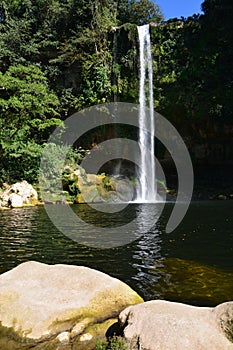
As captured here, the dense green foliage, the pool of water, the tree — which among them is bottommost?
the pool of water

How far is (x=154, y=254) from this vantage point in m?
7.88

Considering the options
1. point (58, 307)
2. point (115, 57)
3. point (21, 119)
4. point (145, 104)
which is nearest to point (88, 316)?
point (58, 307)

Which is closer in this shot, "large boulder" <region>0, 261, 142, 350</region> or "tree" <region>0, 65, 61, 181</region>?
"large boulder" <region>0, 261, 142, 350</region>

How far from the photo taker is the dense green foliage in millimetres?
25828

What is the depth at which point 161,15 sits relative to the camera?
120 ft

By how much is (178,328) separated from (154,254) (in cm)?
464

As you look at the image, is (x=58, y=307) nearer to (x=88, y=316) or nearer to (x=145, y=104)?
(x=88, y=316)

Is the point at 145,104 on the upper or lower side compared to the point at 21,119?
upper

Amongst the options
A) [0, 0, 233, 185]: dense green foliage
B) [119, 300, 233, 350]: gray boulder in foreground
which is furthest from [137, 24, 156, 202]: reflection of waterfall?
[119, 300, 233, 350]: gray boulder in foreground

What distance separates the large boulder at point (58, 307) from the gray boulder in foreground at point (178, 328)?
1.75 ft

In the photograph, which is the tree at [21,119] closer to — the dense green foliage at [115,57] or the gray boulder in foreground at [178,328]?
the dense green foliage at [115,57]

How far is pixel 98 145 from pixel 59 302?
24.8 metres

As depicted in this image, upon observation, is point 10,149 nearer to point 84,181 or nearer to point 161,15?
point 84,181

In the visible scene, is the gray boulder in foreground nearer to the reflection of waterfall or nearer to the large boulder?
the large boulder
